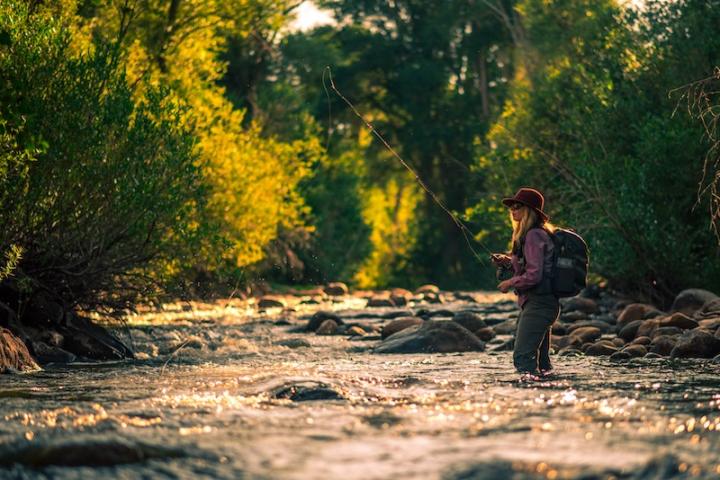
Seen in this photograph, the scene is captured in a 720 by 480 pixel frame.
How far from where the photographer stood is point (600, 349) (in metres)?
15.5

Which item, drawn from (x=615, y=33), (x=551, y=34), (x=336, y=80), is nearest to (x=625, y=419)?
(x=615, y=33)

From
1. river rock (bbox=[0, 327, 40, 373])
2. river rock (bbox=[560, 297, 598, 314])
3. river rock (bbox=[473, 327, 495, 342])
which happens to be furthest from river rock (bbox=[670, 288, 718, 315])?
river rock (bbox=[0, 327, 40, 373])

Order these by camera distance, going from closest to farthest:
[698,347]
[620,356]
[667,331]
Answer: [698,347] < [620,356] < [667,331]

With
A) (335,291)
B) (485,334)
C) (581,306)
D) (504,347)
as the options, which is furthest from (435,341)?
(335,291)

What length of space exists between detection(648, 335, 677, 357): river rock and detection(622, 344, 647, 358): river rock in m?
0.16

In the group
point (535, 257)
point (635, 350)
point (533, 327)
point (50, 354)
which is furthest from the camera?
point (50, 354)

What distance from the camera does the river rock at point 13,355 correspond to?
43.7 ft

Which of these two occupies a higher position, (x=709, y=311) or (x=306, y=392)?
(x=709, y=311)

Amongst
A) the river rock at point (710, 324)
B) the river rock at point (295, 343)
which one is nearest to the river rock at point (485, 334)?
the river rock at point (295, 343)

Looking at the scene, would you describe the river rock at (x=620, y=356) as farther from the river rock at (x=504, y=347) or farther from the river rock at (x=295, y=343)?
the river rock at (x=295, y=343)

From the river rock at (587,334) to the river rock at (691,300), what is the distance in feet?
9.05

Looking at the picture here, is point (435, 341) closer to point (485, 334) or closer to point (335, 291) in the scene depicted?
point (485, 334)

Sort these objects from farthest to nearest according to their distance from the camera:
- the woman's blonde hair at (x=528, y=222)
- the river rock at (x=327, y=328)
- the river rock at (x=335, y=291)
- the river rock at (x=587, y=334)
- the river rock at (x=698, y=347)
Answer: the river rock at (x=335, y=291), the river rock at (x=327, y=328), the river rock at (x=587, y=334), the river rock at (x=698, y=347), the woman's blonde hair at (x=528, y=222)

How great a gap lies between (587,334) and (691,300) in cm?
361
